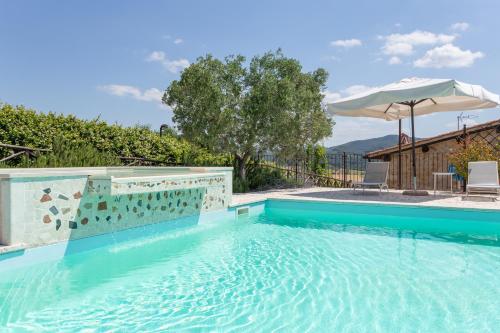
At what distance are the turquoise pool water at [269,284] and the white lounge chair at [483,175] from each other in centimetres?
209

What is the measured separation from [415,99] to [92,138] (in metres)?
9.39

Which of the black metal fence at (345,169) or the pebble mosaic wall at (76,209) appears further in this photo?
the black metal fence at (345,169)

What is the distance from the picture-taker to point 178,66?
11695mm

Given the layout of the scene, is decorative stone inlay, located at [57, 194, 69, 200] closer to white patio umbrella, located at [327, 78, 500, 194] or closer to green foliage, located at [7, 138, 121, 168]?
green foliage, located at [7, 138, 121, 168]

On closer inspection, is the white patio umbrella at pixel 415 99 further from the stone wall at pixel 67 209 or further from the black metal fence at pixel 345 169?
the stone wall at pixel 67 209

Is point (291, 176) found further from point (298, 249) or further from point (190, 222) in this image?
point (298, 249)

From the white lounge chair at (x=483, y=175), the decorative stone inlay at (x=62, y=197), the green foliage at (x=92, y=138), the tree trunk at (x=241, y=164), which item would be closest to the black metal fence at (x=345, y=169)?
the tree trunk at (x=241, y=164)

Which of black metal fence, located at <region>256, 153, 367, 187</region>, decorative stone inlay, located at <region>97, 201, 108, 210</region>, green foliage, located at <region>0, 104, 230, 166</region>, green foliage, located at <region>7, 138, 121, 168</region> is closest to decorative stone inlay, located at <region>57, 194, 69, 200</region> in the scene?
decorative stone inlay, located at <region>97, 201, 108, 210</region>

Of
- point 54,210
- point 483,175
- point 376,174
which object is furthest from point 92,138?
point 483,175

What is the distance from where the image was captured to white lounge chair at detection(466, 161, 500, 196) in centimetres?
877

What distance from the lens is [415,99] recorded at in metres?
8.36

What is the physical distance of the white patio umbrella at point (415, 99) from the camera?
805 centimetres

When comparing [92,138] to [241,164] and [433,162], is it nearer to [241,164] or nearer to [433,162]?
[241,164]


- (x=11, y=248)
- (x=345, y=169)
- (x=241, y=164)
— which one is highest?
(x=241, y=164)
